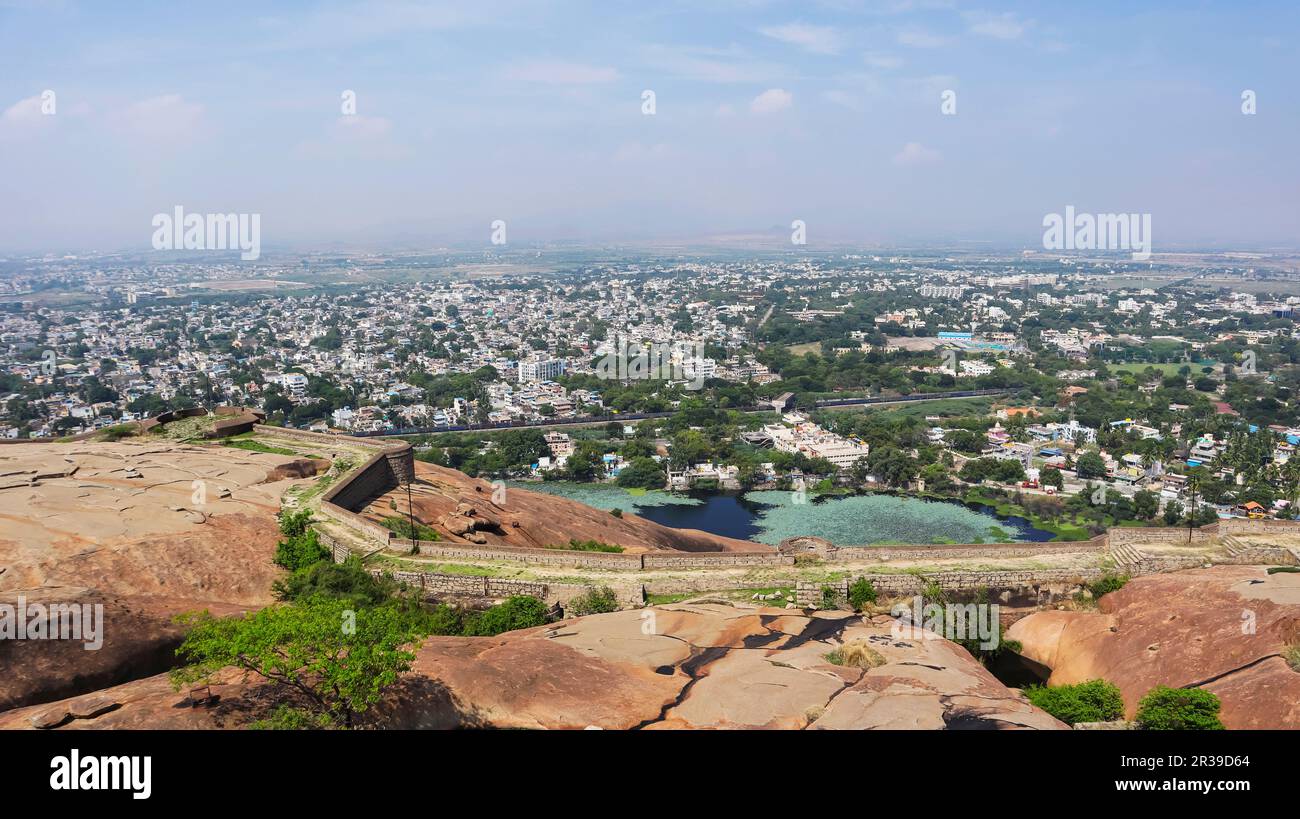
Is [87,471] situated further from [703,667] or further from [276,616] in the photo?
[703,667]

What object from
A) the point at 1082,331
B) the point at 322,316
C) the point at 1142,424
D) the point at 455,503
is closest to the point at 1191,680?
the point at 455,503

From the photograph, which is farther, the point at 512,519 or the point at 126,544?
the point at 512,519

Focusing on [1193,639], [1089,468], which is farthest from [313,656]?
[1089,468]

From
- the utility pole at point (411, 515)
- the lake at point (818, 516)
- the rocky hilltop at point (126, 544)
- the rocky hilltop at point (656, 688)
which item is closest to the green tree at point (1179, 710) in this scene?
the rocky hilltop at point (656, 688)

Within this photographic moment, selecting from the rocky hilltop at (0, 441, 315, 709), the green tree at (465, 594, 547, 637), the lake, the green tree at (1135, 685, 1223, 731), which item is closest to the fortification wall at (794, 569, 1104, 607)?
the green tree at (465, 594, 547, 637)

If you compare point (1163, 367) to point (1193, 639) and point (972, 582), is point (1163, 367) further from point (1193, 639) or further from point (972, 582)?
point (1193, 639)

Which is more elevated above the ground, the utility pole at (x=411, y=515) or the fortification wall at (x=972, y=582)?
the utility pole at (x=411, y=515)

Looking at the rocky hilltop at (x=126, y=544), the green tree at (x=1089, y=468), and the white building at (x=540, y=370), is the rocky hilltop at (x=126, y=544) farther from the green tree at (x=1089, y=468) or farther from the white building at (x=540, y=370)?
the white building at (x=540, y=370)
